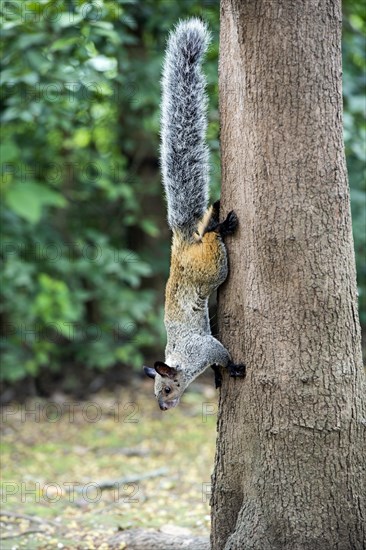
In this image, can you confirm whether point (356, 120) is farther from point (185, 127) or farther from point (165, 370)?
point (165, 370)

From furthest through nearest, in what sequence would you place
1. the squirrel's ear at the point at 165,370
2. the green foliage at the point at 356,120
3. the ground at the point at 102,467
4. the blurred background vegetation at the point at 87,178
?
the green foliage at the point at 356,120, the blurred background vegetation at the point at 87,178, the ground at the point at 102,467, the squirrel's ear at the point at 165,370

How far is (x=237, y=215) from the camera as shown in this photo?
118 inches

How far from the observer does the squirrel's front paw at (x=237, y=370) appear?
9.77 feet

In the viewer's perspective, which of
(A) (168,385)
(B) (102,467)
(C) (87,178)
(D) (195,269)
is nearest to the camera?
(D) (195,269)

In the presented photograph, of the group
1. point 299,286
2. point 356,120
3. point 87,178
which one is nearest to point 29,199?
point 87,178

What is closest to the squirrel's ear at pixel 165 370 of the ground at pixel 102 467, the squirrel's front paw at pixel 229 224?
the squirrel's front paw at pixel 229 224

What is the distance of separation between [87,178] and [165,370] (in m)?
3.90

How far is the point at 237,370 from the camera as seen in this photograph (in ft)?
9.83

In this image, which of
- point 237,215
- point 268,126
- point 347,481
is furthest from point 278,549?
point 268,126

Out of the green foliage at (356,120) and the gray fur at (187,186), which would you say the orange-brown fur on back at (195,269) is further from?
the green foliage at (356,120)

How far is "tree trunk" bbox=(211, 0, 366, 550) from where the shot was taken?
275cm

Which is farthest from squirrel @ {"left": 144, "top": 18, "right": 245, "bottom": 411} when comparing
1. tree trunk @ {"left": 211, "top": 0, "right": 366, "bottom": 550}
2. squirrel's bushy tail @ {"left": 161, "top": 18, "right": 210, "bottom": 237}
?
tree trunk @ {"left": 211, "top": 0, "right": 366, "bottom": 550}

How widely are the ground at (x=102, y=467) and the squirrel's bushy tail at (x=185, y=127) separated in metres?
1.79

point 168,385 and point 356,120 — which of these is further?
point 356,120
